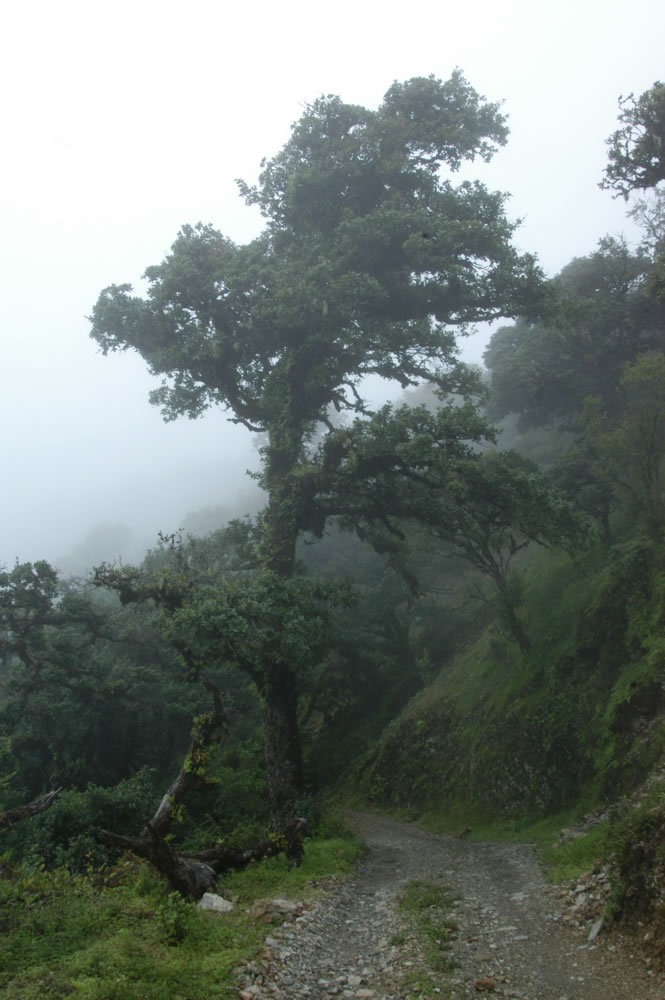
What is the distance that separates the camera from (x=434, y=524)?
15.8m

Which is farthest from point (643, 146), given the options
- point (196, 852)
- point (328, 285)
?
point (196, 852)

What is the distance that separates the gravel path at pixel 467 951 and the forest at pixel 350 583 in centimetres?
98

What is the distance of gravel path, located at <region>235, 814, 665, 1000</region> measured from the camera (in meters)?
5.49

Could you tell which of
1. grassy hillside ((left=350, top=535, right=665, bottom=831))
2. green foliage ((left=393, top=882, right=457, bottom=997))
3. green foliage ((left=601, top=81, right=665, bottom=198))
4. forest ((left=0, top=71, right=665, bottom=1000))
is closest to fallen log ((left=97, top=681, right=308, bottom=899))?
forest ((left=0, top=71, right=665, bottom=1000))

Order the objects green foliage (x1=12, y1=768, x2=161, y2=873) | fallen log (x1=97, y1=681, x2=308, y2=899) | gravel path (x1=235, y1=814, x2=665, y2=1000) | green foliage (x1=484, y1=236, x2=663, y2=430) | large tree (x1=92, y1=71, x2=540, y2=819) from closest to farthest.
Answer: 1. gravel path (x1=235, y1=814, x2=665, y2=1000)
2. fallen log (x1=97, y1=681, x2=308, y2=899)
3. green foliage (x1=12, y1=768, x2=161, y2=873)
4. large tree (x1=92, y1=71, x2=540, y2=819)
5. green foliage (x1=484, y1=236, x2=663, y2=430)

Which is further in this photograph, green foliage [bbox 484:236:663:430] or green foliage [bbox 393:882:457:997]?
green foliage [bbox 484:236:663:430]

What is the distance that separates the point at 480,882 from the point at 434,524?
847 cm

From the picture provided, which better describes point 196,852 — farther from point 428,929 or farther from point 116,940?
point 428,929

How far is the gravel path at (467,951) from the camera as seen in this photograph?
18.0ft

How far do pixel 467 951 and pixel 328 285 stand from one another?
48.5 feet

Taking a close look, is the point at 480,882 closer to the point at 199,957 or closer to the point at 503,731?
the point at 199,957

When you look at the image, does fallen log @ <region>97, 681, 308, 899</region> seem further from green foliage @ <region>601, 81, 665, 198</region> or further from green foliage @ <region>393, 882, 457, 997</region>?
green foliage @ <region>601, 81, 665, 198</region>

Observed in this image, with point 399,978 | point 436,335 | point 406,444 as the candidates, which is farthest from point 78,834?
point 436,335

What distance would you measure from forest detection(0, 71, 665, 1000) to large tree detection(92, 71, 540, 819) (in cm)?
9
